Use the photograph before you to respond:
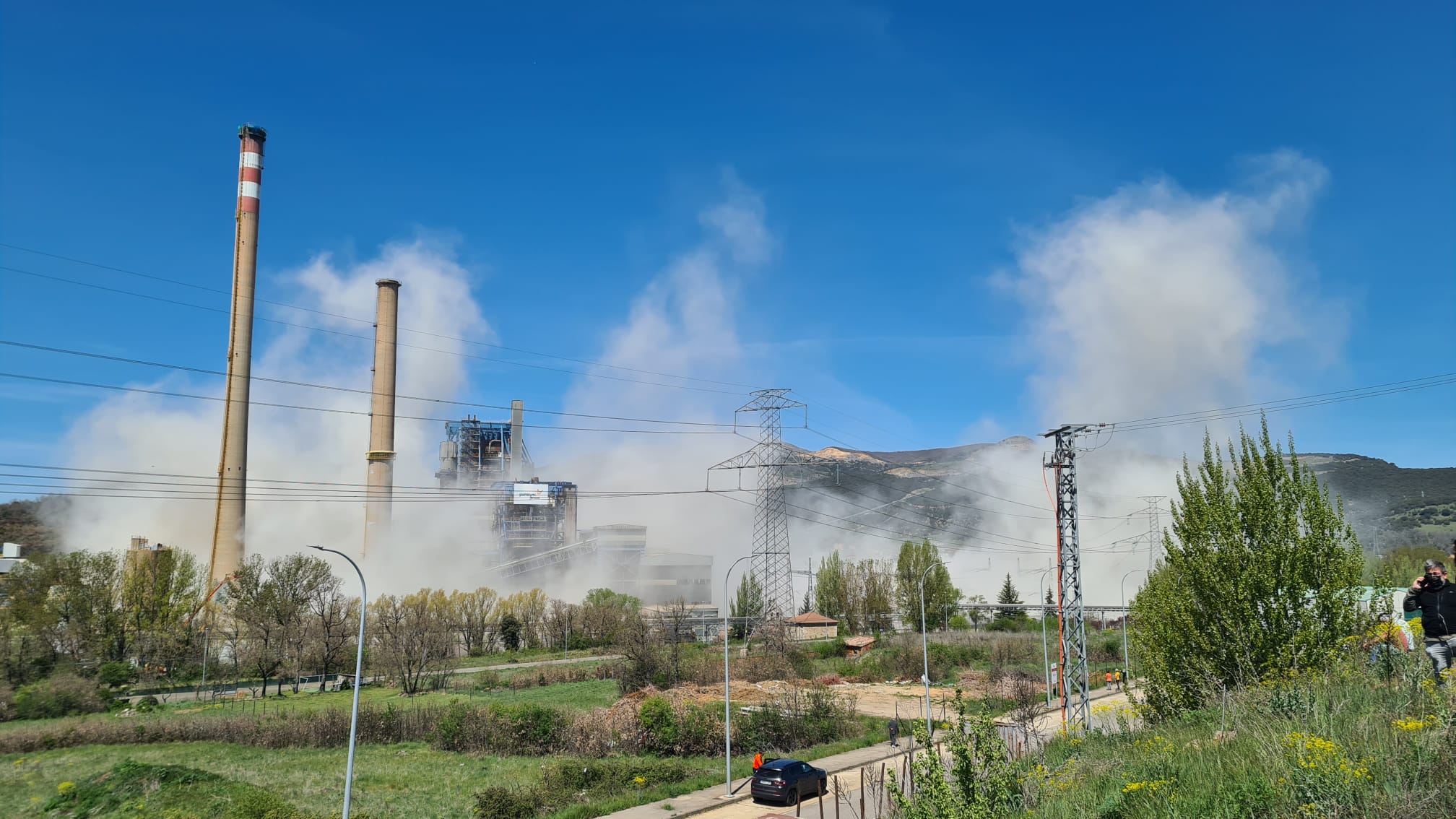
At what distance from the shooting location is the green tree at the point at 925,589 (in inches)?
4117

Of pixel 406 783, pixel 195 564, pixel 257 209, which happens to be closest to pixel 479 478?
pixel 195 564

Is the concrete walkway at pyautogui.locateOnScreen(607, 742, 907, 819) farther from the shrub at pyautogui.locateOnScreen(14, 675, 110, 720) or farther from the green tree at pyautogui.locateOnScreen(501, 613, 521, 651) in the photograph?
the green tree at pyautogui.locateOnScreen(501, 613, 521, 651)

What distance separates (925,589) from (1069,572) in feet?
245

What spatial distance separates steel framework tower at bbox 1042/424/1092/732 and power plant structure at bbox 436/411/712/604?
82.8 m

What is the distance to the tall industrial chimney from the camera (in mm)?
68188

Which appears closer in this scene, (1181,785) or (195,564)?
(1181,785)

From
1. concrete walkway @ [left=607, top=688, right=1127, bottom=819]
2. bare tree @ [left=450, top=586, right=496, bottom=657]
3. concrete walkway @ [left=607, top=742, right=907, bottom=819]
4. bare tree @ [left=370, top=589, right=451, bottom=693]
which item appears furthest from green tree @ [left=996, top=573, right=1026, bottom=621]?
concrete walkway @ [left=607, top=742, right=907, bottom=819]

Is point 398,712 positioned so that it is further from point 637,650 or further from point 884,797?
point 884,797

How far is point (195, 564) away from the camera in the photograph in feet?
242

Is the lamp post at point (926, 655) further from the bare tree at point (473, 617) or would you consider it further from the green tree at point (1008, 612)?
the bare tree at point (473, 617)

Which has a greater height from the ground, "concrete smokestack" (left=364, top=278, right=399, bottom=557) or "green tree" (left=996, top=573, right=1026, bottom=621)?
"concrete smokestack" (left=364, top=278, right=399, bottom=557)

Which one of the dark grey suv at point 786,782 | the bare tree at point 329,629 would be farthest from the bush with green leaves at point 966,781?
the bare tree at point 329,629

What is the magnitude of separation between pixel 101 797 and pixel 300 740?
17788mm

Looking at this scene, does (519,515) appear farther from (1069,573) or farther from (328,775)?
(1069,573)
